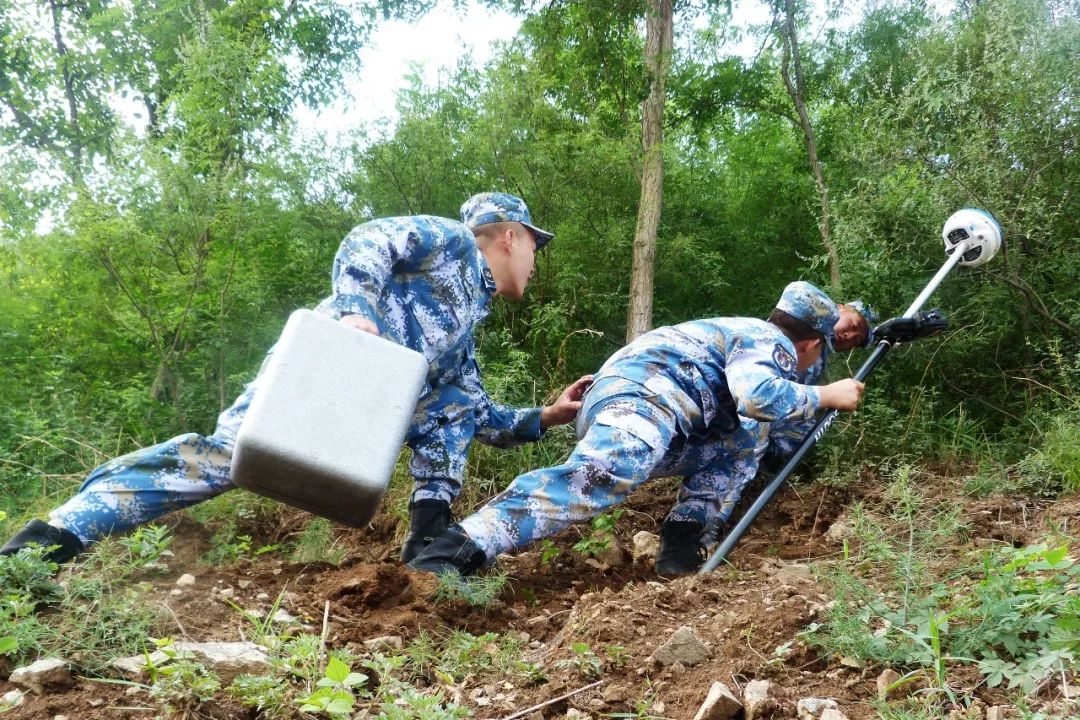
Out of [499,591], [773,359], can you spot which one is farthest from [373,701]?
[773,359]

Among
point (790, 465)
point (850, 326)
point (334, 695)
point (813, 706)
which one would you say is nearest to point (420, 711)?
point (334, 695)

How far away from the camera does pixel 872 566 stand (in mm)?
3076

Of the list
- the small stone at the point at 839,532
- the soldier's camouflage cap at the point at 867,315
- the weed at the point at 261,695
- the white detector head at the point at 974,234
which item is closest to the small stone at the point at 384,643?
the weed at the point at 261,695

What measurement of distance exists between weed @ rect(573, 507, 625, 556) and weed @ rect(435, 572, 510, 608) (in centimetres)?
79

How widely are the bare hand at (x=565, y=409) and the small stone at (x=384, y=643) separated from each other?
1.49 metres

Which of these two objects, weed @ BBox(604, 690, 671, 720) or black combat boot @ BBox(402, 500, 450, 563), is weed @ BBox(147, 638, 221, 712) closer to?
weed @ BBox(604, 690, 671, 720)

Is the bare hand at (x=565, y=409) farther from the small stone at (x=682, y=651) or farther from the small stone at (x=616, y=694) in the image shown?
the small stone at (x=616, y=694)

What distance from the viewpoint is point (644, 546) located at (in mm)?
4203

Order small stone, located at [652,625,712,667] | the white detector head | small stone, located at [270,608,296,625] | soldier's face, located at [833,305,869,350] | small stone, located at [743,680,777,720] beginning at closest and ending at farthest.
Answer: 1. small stone, located at [743,680,777,720]
2. small stone, located at [652,625,712,667]
3. small stone, located at [270,608,296,625]
4. the white detector head
5. soldier's face, located at [833,305,869,350]

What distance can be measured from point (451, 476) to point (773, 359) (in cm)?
142

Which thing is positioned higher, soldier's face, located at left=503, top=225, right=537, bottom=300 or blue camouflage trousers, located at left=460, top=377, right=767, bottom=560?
soldier's face, located at left=503, top=225, right=537, bottom=300

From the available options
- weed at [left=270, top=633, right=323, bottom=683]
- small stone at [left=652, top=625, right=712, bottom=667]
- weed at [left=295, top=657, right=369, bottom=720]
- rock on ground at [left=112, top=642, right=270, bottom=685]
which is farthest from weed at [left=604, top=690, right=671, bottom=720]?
rock on ground at [left=112, top=642, right=270, bottom=685]

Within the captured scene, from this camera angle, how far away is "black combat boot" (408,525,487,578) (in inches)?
127

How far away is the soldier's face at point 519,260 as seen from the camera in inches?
153
